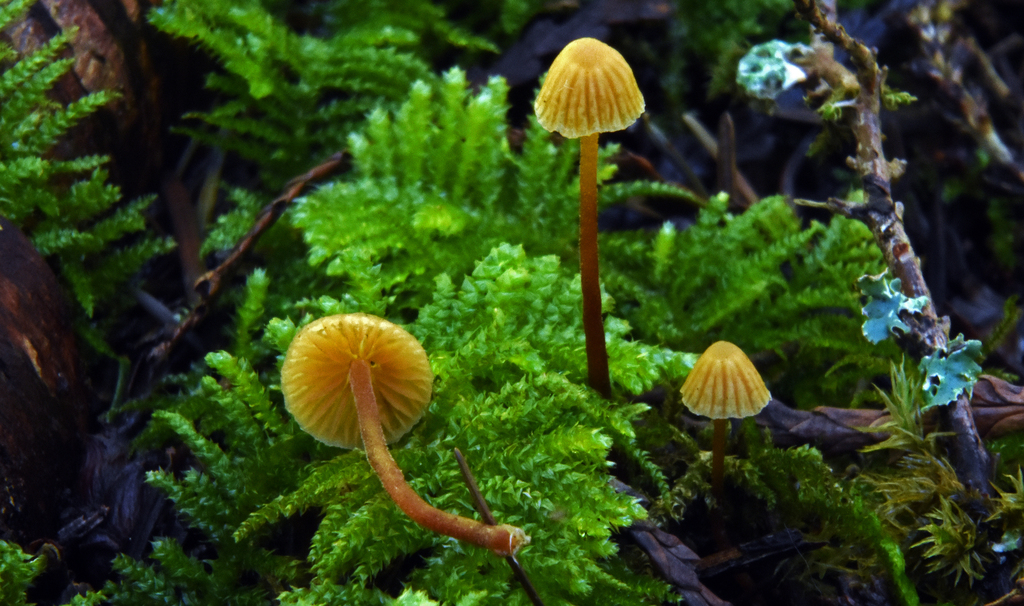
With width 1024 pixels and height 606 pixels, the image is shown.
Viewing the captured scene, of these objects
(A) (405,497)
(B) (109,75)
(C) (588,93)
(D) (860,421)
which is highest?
(B) (109,75)

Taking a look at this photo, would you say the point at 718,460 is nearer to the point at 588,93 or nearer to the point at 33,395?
the point at 588,93

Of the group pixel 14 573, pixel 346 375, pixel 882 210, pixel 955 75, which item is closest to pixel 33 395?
pixel 14 573

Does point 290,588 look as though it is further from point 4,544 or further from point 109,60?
point 109,60

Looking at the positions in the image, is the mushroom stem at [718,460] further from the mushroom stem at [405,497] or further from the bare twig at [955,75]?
the bare twig at [955,75]

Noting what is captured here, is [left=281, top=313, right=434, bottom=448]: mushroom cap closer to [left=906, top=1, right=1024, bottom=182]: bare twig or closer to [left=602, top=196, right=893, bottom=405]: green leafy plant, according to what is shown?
[left=602, top=196, right=893, bottom=405]: green leafy plant

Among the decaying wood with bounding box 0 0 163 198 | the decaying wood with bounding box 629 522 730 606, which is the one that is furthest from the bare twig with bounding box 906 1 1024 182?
the decaying wood with bounding box 0 0 163 198

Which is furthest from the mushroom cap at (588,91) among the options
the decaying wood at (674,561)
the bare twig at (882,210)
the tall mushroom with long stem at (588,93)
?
the decaying wood at (674,561)
